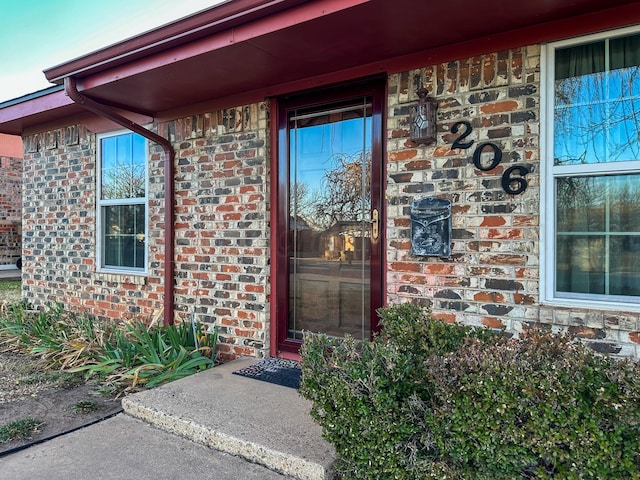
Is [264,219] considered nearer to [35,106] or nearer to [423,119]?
[423,119]

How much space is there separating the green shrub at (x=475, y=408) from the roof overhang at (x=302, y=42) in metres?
1.85

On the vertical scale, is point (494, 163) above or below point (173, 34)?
below

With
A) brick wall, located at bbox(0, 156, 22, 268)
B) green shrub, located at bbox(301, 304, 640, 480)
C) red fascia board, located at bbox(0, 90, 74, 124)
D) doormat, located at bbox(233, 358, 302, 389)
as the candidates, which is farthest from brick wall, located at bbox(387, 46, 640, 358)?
brick wall, located at bbox(0, 156, 22, 268)

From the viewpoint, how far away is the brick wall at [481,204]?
2762mm

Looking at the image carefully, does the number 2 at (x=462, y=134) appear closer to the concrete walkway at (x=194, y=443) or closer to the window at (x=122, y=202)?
the concrete walkway at (x=194, y=443)

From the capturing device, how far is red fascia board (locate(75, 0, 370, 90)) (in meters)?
2.55

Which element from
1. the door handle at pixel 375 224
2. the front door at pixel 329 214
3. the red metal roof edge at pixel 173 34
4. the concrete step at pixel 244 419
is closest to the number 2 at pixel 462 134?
the front door at pixel 329 214

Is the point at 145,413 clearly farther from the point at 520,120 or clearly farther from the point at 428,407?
the point at 520,120

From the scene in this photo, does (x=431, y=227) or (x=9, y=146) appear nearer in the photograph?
(x=431, y=227)

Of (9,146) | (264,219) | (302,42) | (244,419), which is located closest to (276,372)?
(244,419)

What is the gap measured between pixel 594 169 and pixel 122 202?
4603 mm

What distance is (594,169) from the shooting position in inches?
104

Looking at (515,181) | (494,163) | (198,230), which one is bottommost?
(198,230)

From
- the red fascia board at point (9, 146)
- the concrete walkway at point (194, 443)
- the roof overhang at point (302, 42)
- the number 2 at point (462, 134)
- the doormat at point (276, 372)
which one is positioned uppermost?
the red fascia board at point (9, 146)
